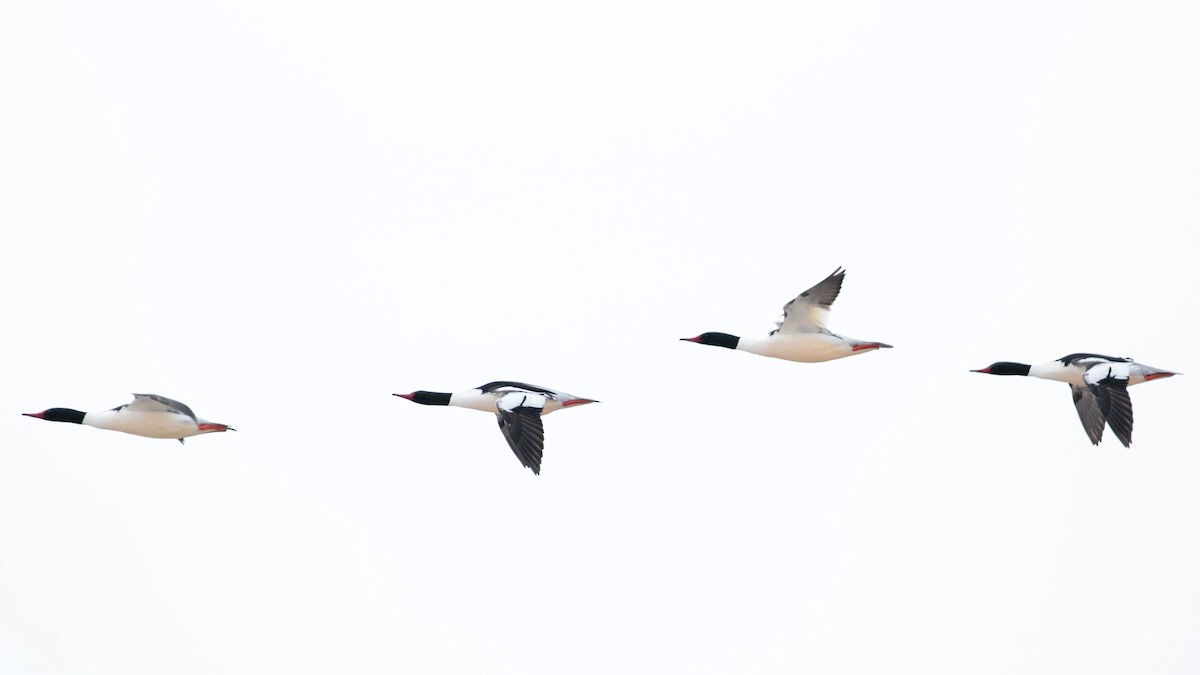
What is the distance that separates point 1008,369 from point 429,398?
7.64m

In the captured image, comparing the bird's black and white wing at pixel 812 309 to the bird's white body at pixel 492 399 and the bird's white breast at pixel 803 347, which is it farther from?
the bird's white body at pixel 492 399

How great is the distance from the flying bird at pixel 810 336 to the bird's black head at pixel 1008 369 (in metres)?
2.86

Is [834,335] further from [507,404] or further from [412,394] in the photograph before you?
[412,394]

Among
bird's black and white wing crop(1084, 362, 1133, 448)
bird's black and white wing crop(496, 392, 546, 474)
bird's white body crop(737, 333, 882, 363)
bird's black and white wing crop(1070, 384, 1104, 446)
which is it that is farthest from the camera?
bird's black and white wing crop(1070, 384, 1104, 446)

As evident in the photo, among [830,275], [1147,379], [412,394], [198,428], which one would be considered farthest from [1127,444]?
[198,428]

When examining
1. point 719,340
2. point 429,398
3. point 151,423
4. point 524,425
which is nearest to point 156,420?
point 151,423

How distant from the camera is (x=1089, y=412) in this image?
23.5m

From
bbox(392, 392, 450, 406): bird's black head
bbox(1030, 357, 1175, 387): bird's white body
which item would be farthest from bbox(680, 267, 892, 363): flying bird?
bbox(392, 392, 450, 406): bird's black head

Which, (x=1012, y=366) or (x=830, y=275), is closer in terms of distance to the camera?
(x=830, y=275)

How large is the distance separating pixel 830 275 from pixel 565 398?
3.72 metres

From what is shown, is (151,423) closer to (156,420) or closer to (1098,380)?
(156,420)

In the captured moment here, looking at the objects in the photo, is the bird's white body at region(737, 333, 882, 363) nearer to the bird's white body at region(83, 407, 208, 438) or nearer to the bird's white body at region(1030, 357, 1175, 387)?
the bird's white body at region(1030, 357, 1175, 387)

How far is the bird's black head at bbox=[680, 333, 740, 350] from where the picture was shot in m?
22.8

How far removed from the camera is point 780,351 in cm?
2208
